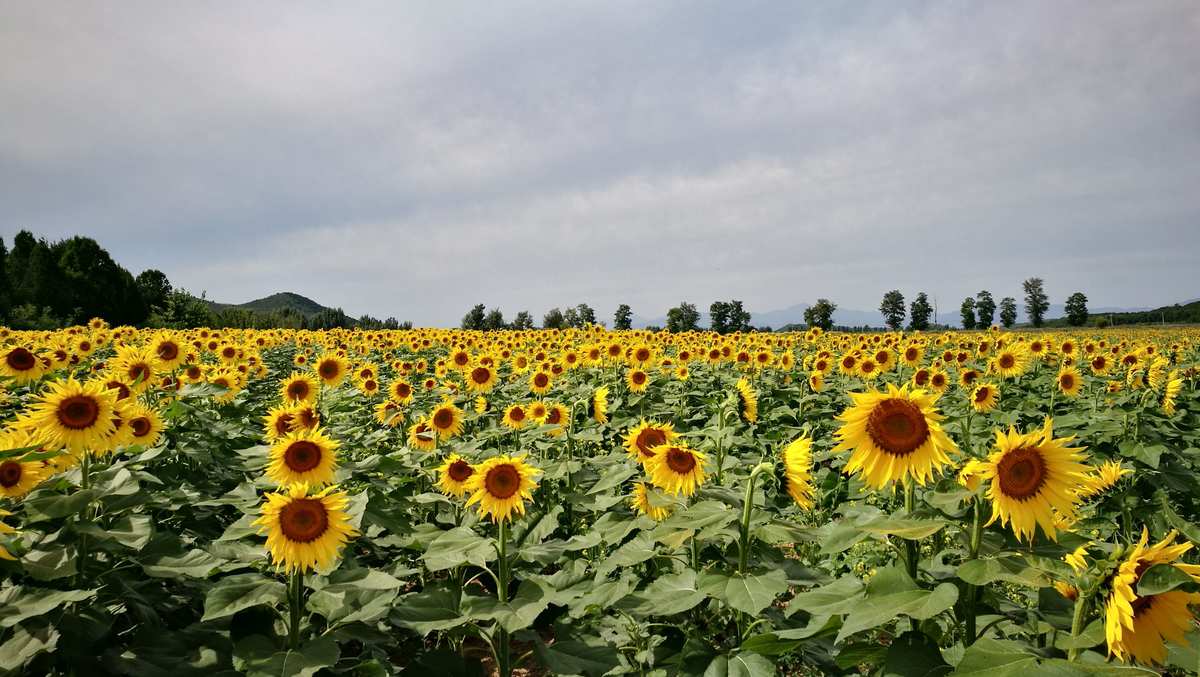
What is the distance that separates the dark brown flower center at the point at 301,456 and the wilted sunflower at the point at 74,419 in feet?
3.39

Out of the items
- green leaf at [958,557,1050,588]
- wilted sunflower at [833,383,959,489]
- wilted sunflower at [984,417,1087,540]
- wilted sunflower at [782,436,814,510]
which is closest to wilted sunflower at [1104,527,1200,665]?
green leaf at [958,557,1050,588]

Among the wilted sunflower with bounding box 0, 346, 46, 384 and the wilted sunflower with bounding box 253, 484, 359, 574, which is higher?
the wilted sunflower with bounding box 0, 346, 46, 384

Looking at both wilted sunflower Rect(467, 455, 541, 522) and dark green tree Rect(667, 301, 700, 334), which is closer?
wilted sunflower Rect(467, 455, 541, 522)

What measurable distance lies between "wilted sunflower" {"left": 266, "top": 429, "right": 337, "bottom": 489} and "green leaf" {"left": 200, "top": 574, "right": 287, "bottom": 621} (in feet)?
2.02

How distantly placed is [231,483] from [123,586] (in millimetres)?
Answer: 2130

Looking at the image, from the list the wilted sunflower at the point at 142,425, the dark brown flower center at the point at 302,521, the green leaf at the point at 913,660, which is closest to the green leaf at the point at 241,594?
the dark brown flower center at the point at 302,521

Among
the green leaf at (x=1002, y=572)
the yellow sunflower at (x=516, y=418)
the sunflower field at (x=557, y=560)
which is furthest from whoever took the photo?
the yellow sunflower at (x=516, y=418)

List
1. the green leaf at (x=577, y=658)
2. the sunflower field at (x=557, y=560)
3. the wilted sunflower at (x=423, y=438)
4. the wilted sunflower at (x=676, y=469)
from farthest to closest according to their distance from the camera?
the wilted sunflower at (x=423, y=438)
the wilted sunflower at (x=676, y=469)
the green leaf at (x=577, y=658)
the sunflower field at (x=557, y=560)

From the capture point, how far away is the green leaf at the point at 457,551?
2719mm

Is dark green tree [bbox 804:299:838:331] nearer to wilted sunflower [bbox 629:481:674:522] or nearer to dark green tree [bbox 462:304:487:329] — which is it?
dark green tree [bbox 462:304:487:329]

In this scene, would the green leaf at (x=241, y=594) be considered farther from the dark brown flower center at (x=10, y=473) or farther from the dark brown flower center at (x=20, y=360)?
the dark brown flower center at (x=20, y=360)

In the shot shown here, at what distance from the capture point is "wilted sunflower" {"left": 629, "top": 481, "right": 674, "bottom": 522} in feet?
9.27

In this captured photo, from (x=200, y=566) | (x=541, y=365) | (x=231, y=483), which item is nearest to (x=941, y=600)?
(x=200, y=566)

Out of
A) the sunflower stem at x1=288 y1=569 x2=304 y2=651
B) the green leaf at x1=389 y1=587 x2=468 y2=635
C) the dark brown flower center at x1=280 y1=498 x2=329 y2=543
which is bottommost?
the green leaf at x1=389 y1=587 x2=468 y2=635
